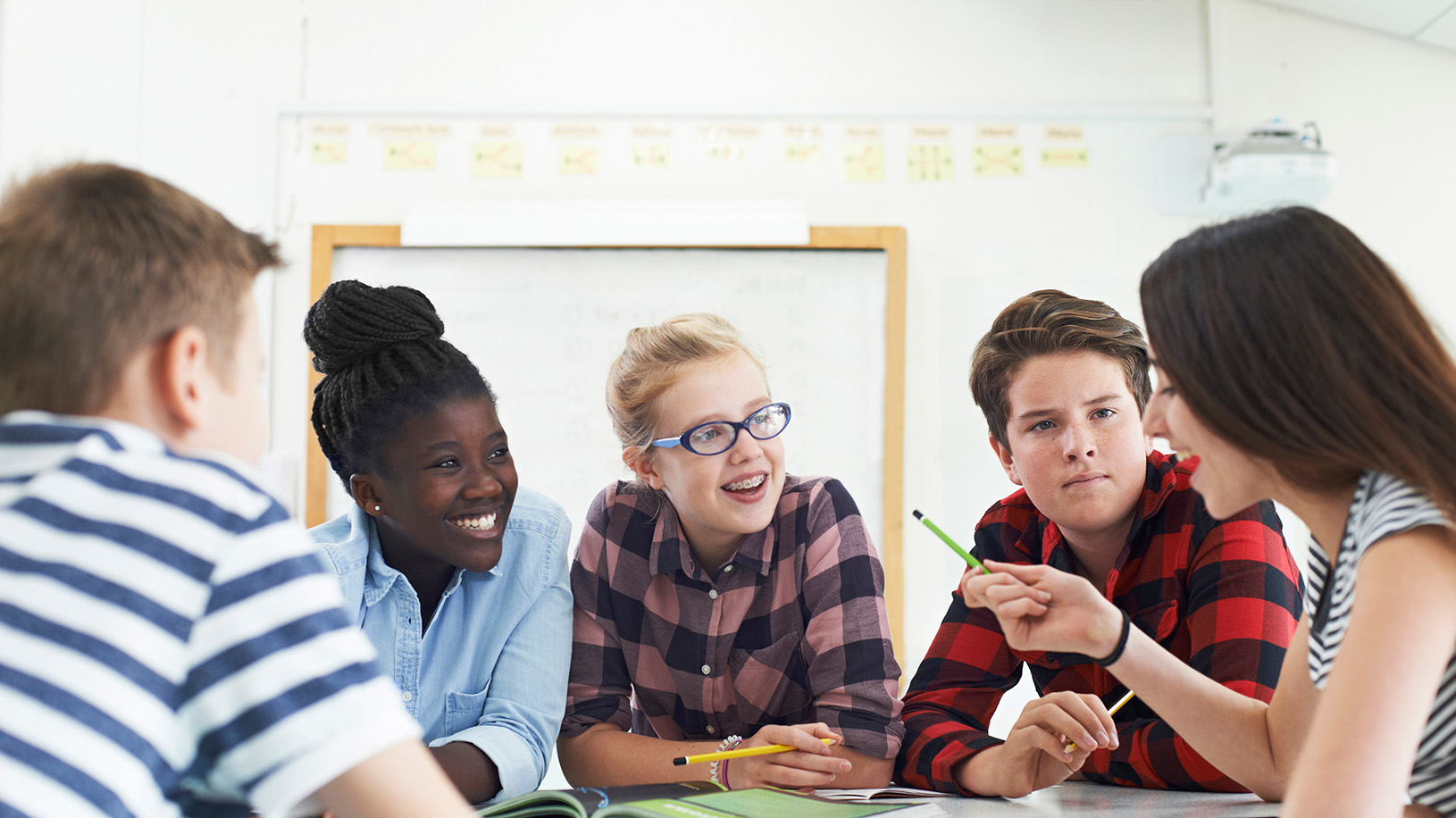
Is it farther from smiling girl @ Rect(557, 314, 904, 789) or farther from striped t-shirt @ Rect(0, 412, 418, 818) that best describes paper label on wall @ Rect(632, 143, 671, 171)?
striped t-shirt @ Rect(0, 412, 418, 818)

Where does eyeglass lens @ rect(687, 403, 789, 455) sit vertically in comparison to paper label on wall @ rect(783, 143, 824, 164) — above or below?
below

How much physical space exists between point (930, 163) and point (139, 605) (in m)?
2.60

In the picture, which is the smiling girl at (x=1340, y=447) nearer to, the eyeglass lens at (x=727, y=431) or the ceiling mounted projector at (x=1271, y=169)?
the eyeglass lens at (x=727, y=431)

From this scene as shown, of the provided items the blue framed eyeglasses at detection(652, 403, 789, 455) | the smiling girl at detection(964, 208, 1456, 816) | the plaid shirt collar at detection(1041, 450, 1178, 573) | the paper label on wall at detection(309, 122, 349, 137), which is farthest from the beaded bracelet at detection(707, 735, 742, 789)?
the paper label on wall at detection(309, 122, 349, 137)

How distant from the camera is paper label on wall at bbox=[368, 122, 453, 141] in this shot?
2.84 m

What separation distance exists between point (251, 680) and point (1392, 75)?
10.9ft

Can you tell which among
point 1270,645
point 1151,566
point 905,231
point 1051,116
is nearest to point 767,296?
point 905,231

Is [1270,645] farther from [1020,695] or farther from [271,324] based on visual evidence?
[271,324]

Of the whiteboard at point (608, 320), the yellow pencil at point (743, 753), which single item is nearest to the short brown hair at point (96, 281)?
the yellow pencil at point (743, 753)

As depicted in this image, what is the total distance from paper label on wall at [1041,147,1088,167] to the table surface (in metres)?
2.07

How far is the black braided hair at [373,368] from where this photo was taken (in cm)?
130

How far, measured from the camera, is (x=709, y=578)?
1453 millimetres

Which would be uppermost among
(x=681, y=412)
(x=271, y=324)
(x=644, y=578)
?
(x=271, y=324)

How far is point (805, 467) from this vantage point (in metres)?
2.76
